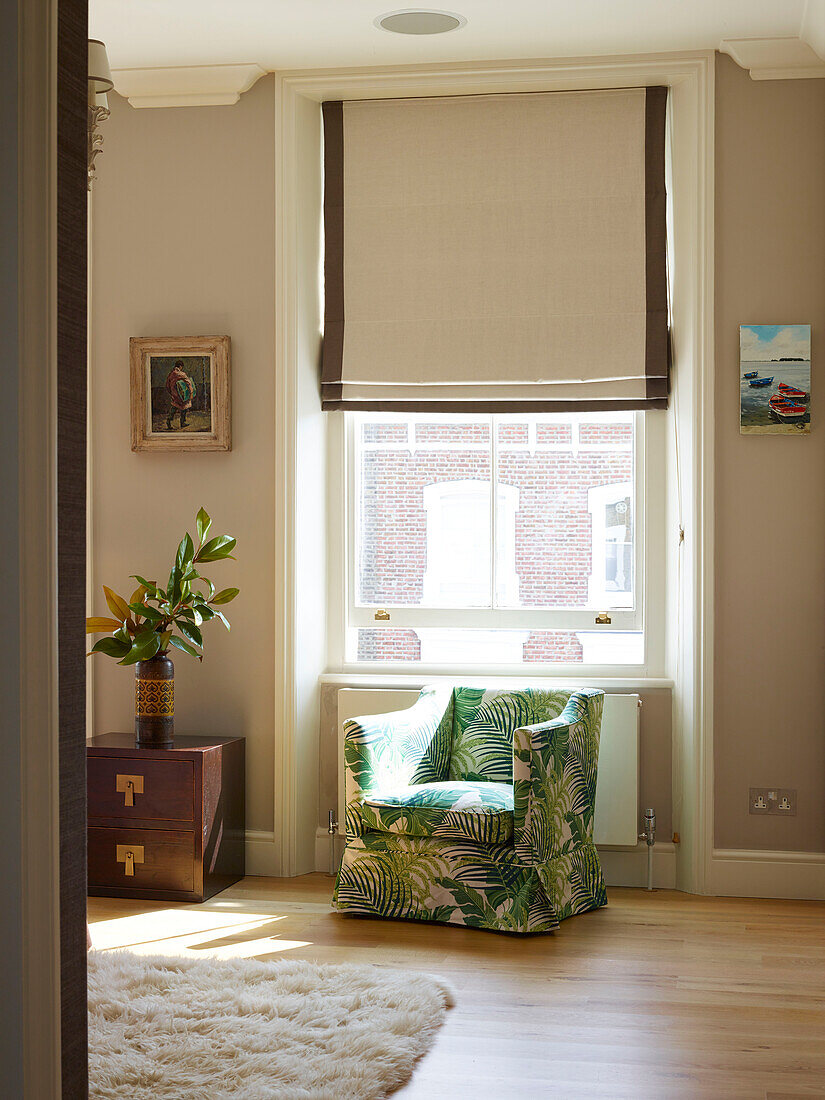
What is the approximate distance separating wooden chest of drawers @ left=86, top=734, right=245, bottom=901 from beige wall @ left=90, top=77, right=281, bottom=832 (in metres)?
0.36

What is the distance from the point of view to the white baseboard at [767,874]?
3.91 m

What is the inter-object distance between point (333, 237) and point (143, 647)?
1.73 m

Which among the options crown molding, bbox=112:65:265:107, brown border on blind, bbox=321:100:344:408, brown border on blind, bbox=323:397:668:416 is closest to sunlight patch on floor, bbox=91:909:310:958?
brown border on blind, bbox=323:397:668:416

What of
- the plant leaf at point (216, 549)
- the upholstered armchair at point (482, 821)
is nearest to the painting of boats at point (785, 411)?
the upholstered armchair at point (482, 821)

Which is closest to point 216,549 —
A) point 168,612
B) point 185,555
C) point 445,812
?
point 185,555

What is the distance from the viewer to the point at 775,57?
387 centimetres

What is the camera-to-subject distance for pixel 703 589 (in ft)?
12.9

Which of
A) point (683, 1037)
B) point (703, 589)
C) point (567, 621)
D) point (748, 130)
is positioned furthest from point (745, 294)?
point (683, 1037)

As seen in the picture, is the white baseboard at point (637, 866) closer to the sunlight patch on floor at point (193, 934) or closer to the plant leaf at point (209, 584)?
the sunlight patch on floor at point (193, 934)

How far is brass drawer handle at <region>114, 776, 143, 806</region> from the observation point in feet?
12.7

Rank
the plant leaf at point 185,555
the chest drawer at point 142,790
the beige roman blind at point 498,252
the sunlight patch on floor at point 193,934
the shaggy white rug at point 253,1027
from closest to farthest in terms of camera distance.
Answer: the shaggy white rug at point 253,1027 < the sunlight patch on floor at point 193,934 < the chest drawer at point 142,790 < the plant leaf at point 185,555 < the beige roman blind at point 498,252

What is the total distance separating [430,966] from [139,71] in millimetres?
3309

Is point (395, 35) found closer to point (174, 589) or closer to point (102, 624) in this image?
point (174, 589)

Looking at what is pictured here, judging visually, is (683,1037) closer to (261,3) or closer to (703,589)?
(703,589)
